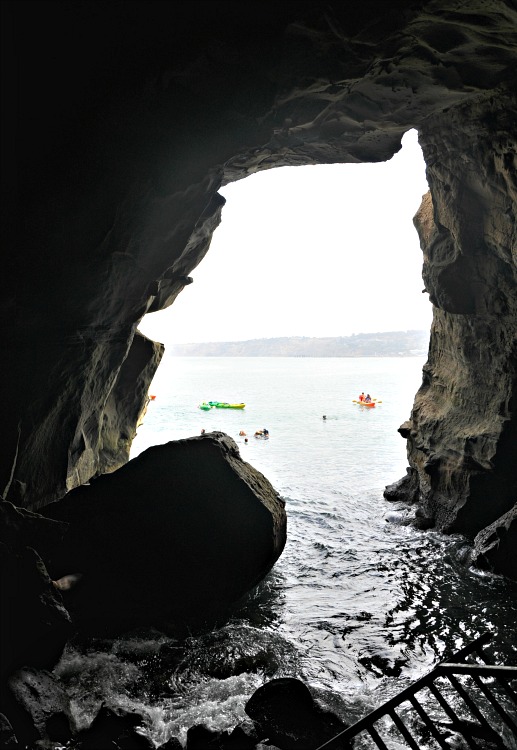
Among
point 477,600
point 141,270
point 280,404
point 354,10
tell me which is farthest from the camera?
point 280,404

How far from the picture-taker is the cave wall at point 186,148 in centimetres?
685

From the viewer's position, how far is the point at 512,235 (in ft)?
33.2

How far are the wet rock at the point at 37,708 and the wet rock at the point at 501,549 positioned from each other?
7778mm

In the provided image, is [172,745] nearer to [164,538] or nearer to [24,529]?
[164,538]

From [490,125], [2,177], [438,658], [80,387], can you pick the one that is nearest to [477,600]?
[438,658]

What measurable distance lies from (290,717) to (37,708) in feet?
9.43

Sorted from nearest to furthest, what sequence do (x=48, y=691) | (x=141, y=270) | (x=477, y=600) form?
(x=48, y=691)
(x=477, y=600)
(x=141, y=270)

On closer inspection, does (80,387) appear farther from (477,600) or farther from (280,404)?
(280,404)

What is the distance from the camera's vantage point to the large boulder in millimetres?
7812

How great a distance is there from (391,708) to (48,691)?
433 cm

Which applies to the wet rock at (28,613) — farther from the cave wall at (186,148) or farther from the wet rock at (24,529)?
the cave wall at (186,148)

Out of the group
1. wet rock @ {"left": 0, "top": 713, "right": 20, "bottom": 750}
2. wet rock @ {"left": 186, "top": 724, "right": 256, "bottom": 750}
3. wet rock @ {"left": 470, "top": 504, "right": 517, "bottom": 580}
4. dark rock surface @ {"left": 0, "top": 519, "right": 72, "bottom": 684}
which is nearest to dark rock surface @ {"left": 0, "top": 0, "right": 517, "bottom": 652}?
wet rock @ {"left": 470, "top": 504, "right": 517, "bottom": 580}

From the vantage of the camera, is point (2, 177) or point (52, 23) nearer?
point (52, 23)

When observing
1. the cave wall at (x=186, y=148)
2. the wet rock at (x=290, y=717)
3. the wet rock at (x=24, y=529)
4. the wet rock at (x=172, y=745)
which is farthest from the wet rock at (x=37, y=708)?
the cave wall at (x=186, y=148)
